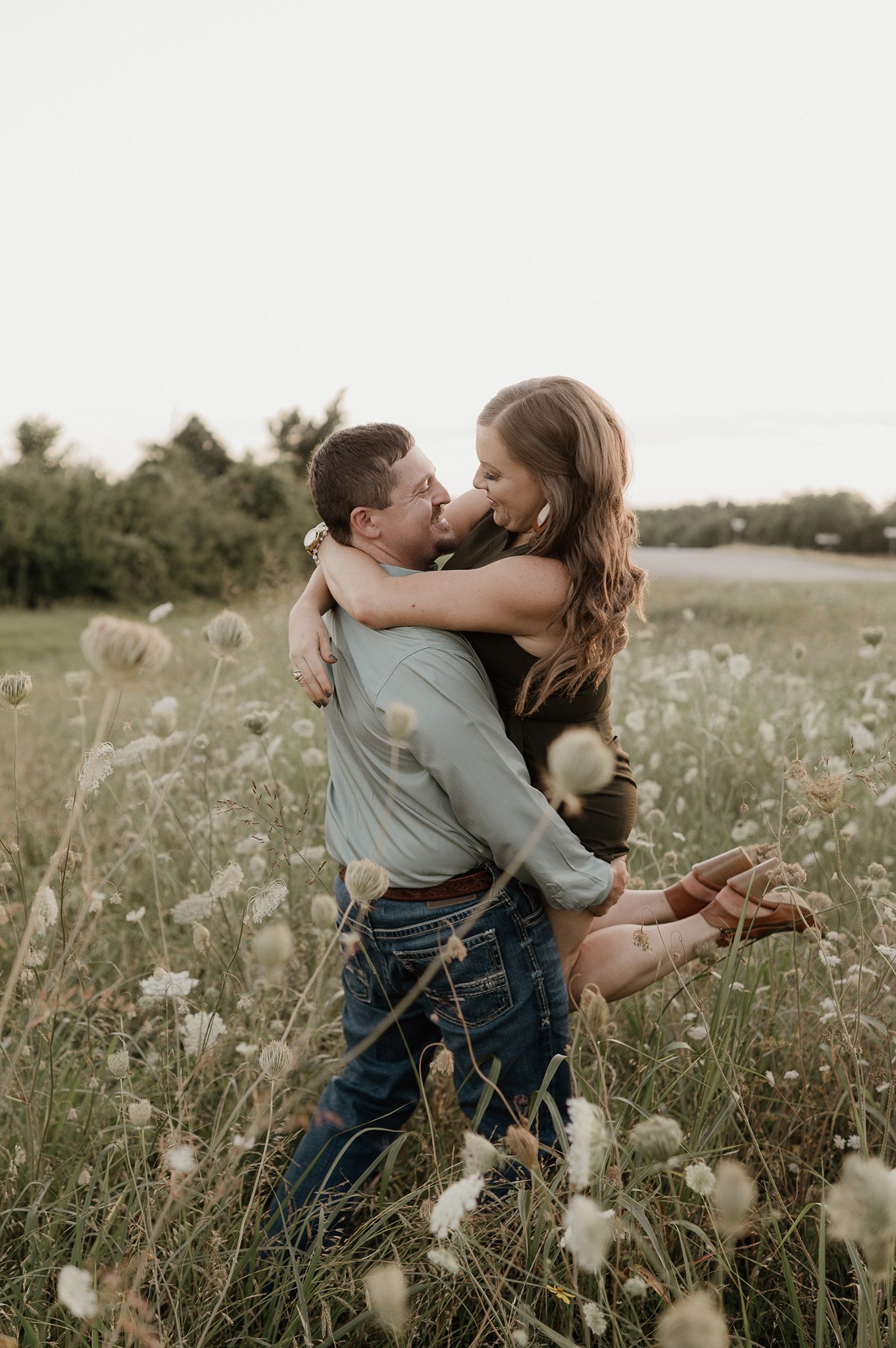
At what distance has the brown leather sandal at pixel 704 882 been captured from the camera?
226 cm

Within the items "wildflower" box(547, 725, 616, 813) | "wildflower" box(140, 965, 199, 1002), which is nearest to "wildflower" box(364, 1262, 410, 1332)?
"wildflower" box(547, 725, 616, 813)

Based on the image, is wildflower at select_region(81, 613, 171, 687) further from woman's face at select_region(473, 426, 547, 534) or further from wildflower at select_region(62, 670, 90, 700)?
wildflower at select_region(62, 670, 90, 700)

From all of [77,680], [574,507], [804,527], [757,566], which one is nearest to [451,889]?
[574,507]

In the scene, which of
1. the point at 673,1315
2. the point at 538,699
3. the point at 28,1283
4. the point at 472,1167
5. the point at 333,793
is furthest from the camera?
the point at 333,793

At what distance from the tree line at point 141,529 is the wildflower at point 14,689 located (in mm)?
16538

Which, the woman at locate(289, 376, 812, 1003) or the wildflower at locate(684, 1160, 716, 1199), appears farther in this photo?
the woman at locate(289, 376, 812, 1003)

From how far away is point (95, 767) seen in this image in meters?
1.55

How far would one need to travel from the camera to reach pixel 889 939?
7.94ft

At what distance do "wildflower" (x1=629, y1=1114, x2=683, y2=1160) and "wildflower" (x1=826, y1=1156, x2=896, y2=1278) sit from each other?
190mm

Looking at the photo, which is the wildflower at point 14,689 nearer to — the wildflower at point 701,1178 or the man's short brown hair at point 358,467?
the man's short brown hair at point 358,467

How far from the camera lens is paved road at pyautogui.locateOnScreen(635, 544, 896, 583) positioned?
64.1 feet

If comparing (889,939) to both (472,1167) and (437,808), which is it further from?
(472,1167)

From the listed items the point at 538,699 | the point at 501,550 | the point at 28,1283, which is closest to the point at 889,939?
the point at 538,699

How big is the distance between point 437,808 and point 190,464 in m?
24.6
